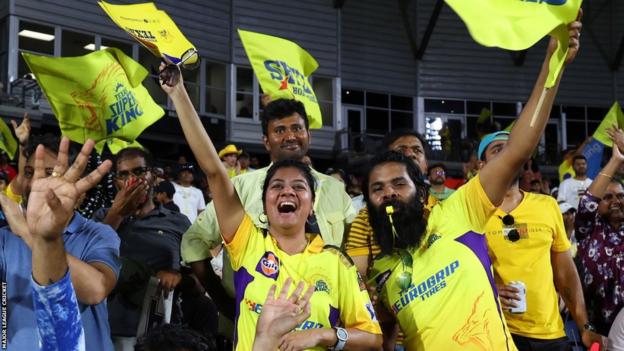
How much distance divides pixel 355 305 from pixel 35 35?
1460cm

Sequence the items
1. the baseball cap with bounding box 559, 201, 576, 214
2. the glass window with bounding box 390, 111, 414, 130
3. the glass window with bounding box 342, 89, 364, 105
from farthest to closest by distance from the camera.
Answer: the glass window with bounding box 390, 111, 414, 130, the glass window with bounding box 342, 89, 364, 105, the baseball cap with bounding box 559, 201, 576, 214

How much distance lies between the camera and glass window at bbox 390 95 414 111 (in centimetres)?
2272

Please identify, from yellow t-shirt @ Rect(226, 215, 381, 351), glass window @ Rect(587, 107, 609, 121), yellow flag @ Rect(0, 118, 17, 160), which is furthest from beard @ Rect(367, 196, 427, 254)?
glass window @ Rect(587, 107, 609, 121)

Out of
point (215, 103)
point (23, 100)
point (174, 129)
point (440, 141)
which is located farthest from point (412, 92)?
point (23, 100)

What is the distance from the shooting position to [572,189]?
10312 mm

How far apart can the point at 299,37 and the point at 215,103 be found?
317 centimetres

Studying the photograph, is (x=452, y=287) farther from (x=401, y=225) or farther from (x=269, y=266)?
(x=269, y=266)

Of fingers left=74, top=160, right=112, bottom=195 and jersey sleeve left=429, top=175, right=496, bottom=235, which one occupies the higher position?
fingers left=74, top=160, right=112, bottom=195

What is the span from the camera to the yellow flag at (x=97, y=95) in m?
5.74

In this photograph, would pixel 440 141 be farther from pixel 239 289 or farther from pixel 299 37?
pixel 239 289

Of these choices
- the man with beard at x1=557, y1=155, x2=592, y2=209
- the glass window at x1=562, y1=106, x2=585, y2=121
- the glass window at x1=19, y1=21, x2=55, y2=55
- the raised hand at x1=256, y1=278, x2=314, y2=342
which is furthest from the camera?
the glass window at x1=562, y1=106, x2=585, y2=121

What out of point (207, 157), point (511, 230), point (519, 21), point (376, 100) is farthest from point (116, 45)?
point (519, 21)

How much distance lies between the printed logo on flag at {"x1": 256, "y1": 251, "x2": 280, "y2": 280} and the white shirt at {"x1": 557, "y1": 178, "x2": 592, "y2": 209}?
7.81m

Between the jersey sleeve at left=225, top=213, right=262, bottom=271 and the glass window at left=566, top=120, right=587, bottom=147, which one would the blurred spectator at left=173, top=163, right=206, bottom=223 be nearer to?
the jersey sleeve at left=225, top=213, right=262, bottom=271
